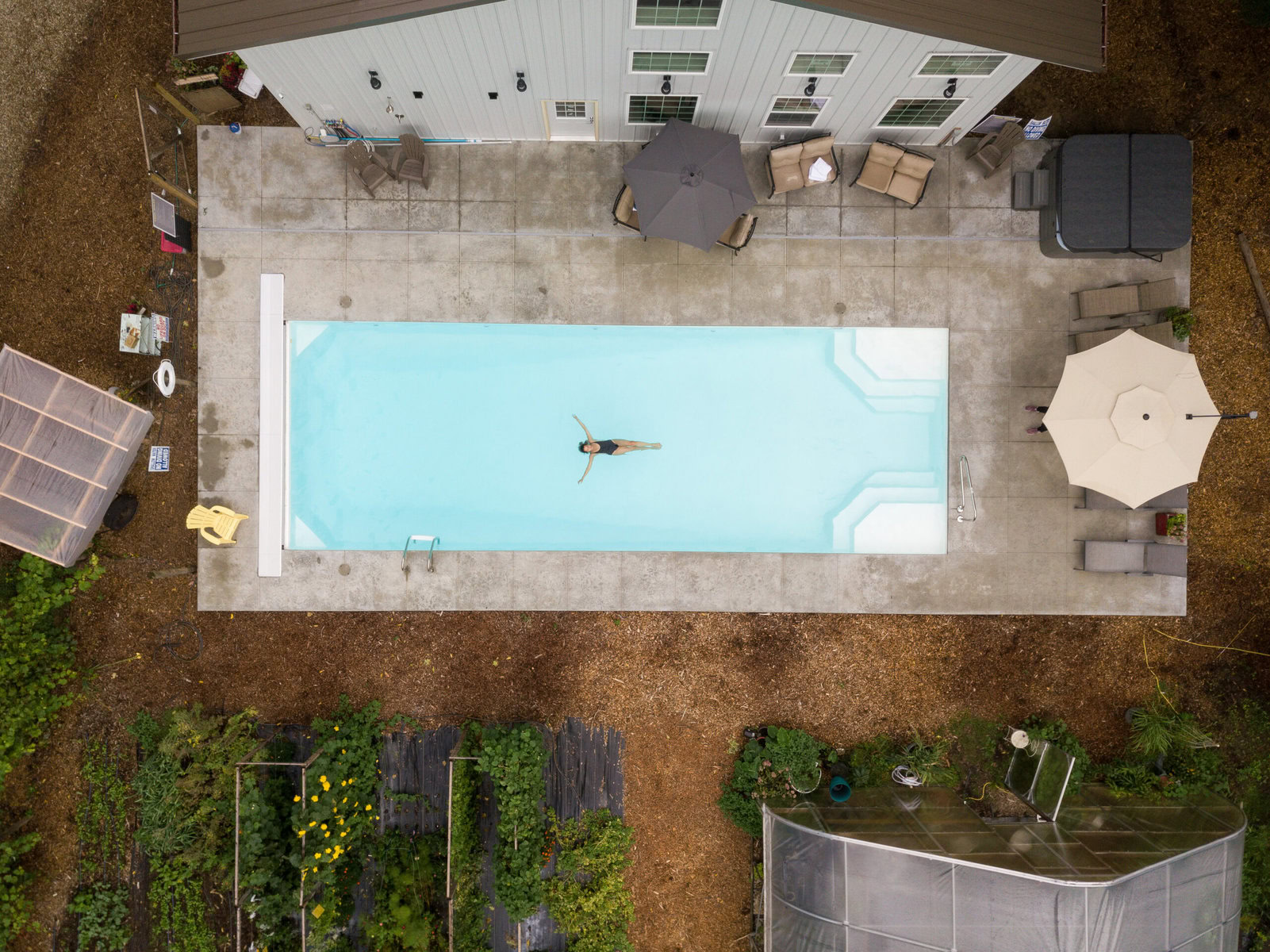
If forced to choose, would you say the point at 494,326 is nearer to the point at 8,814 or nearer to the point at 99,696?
the point at 99,696

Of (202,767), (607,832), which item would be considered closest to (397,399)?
(202,767)

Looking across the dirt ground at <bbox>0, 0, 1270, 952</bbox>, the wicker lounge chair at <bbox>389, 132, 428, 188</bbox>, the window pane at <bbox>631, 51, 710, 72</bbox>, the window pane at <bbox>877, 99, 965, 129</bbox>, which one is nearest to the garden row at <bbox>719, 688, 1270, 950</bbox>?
the dirt ground at <bbox>0, 0, 1270, 952</bbox>

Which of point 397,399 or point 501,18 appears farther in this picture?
point 397,399

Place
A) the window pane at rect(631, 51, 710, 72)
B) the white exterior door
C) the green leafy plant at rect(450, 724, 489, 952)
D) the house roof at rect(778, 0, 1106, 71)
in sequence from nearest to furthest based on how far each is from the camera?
the house roof at rect(778, 0, 1106, 71), the window pane at rect(631, 51, 710, 72), the white exterior door, the green leafy plant at rect(450, 724, 489, 952)

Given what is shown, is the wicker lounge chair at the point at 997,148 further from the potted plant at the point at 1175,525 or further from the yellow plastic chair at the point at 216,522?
the yellow plastic chair at the point at 216,522

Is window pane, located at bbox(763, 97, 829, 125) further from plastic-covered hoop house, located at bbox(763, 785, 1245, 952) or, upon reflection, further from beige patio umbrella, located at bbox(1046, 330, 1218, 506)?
plastic-covered hoop house, located at bbox(763, 785, 1245, 952)

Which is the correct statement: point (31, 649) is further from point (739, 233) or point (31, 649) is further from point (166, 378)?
point (739, 233)
